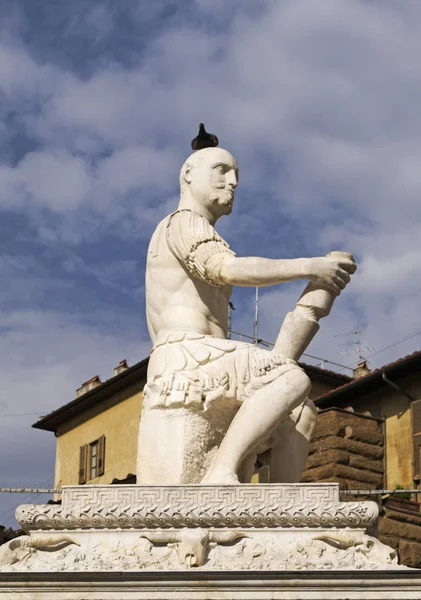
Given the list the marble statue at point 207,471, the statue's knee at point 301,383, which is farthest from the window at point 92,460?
the statue's knee at point 301,383

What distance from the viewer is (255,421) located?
36.1 feet

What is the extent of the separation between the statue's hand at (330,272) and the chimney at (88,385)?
35.8m

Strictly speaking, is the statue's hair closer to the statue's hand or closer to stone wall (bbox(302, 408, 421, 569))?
the statue's hand

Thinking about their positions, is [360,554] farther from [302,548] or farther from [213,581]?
[213,581]

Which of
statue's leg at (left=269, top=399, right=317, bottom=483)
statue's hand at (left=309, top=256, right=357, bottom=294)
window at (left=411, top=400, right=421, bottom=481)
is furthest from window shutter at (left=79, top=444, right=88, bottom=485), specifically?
statue's hand at (left=309, top=256, right=357, bottom=294)

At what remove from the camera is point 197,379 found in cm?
1120

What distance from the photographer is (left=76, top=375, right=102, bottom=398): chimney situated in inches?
1875

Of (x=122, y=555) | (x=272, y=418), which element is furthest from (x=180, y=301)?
(x=122, y=555)

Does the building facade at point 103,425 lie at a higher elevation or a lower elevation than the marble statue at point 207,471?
higher

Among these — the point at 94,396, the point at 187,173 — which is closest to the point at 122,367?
the point at 94,396

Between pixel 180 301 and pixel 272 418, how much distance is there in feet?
4.51

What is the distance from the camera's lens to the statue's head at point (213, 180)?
12219mm

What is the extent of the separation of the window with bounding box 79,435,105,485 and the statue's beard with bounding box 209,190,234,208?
107 ft

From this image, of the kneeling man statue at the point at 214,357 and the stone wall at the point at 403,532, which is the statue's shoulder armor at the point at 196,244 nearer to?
the kneeling man statue at the point at 214,357
